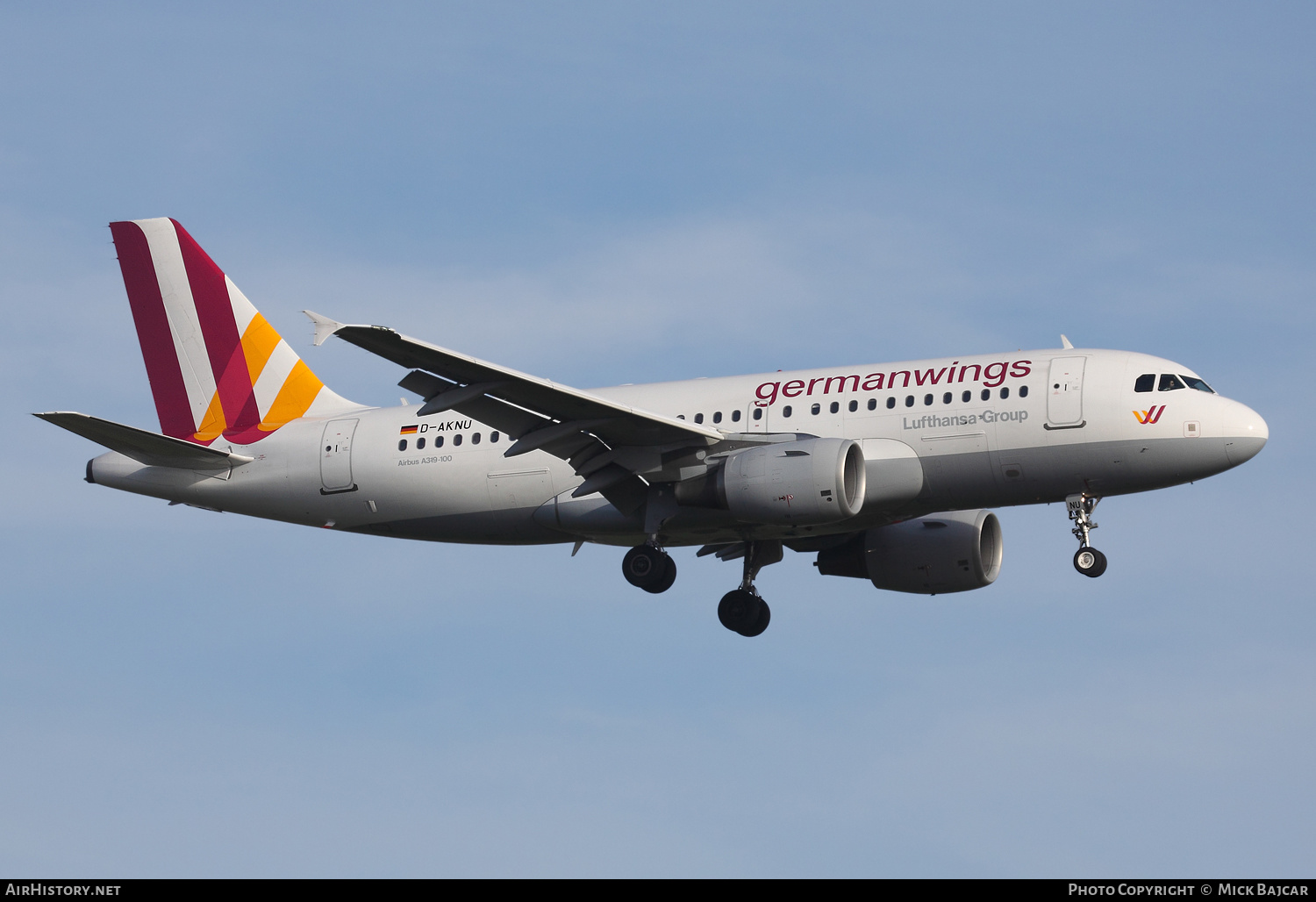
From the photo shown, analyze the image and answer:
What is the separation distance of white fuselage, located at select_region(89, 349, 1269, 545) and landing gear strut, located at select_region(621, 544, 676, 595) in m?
0.57

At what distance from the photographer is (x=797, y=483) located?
108ft

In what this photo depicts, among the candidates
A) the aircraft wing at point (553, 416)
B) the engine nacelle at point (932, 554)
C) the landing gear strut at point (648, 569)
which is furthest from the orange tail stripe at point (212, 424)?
the engine nacelle at point (932, 554)

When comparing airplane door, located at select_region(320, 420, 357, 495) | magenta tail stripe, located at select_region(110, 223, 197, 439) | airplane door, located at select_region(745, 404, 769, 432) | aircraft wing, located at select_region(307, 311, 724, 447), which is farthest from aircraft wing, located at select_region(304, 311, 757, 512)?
magenta tail stripe, located at select_region(110, 223, 197, 439)

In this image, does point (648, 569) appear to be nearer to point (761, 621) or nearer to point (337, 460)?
point (761, 621)

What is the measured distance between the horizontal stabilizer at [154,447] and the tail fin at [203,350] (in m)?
1.04

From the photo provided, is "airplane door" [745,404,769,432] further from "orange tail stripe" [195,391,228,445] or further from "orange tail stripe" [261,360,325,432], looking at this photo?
"orange tail stripe" [195,391,228,445]

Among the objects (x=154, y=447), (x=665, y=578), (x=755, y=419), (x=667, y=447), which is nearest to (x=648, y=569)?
(x=665, y=578)

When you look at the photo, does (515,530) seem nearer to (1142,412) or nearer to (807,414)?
(807,414)

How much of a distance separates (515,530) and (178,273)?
11838mm

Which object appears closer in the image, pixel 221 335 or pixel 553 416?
pixel 553 416

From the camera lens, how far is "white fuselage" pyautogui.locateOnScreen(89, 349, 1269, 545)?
109 feet

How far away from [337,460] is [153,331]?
699 cm

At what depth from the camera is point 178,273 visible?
42031 millimetres

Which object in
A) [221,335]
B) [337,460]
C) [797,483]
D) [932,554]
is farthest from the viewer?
[221,335]
